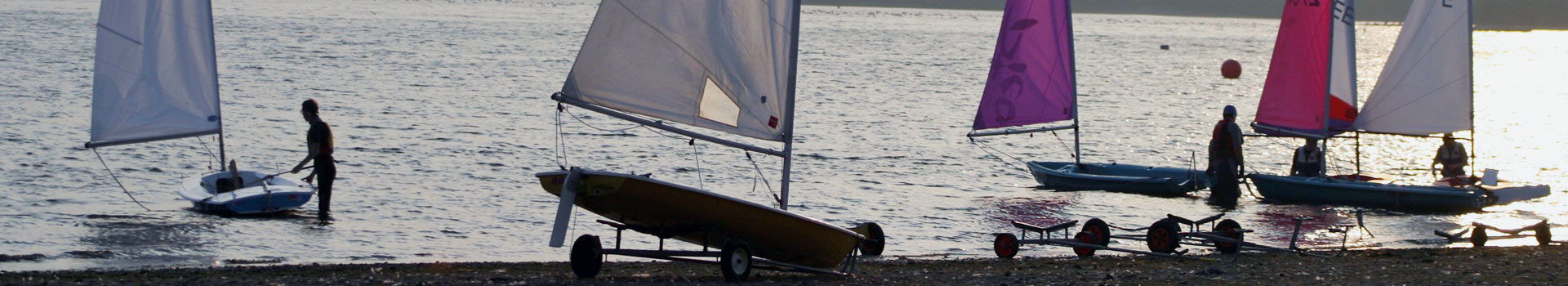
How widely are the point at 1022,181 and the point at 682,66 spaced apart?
17.6m

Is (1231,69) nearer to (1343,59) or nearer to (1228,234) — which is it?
(1343,59)

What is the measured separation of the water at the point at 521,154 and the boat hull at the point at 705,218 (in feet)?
16.2

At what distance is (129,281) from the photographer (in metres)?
14.3

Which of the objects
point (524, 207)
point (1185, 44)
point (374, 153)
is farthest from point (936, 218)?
point (1185, 44)

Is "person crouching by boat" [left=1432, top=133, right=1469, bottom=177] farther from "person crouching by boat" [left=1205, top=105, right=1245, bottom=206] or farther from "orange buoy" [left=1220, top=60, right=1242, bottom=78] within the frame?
"orange buoy" [left=1220, top=60, right=1242, bottom=78]

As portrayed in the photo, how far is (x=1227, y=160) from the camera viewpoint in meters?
24.1

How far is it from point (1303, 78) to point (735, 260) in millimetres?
15599

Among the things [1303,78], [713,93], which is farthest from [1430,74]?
[713,93]

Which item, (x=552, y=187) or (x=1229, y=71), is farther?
(x=1229, y=71)

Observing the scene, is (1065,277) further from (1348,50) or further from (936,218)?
(1348,50)

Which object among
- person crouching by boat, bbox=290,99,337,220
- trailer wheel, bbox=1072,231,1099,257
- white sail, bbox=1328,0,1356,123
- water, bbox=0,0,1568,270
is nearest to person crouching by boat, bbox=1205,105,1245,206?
water, bbox=0,0,1568,270

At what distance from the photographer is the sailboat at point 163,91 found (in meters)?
21.1

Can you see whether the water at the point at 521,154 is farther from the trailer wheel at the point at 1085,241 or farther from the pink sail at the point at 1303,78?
the pink sail at the point at 1303,78

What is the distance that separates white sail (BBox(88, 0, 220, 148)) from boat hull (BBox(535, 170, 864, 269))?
9849 millimetres
